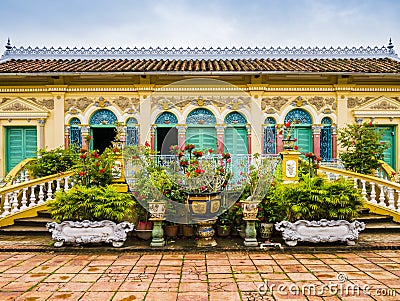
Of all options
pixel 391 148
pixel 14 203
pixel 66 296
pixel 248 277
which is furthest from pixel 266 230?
pixel 391 148

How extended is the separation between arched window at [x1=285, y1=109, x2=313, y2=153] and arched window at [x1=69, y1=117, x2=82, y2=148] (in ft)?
20.8

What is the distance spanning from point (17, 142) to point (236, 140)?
670 centimetres

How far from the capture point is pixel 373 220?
6754mm

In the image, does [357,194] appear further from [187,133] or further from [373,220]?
[187,133]

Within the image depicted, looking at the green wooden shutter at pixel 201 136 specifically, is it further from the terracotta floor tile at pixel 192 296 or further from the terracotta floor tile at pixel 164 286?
the terracotta floor tile at pixel 192 296

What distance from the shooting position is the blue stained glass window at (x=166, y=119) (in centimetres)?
1008

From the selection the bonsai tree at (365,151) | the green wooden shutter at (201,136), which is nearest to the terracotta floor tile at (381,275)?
the bonsai tree at (365,151)

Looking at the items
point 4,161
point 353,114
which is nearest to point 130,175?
point 4,161

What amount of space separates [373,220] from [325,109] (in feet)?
13.8

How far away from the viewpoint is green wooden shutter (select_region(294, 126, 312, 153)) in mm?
10094

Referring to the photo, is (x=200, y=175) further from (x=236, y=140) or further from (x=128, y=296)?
(x=236, y=140)

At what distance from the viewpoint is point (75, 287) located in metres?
4.04

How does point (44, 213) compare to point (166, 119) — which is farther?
point (166, 119)

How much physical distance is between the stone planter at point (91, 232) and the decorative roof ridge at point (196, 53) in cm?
788
